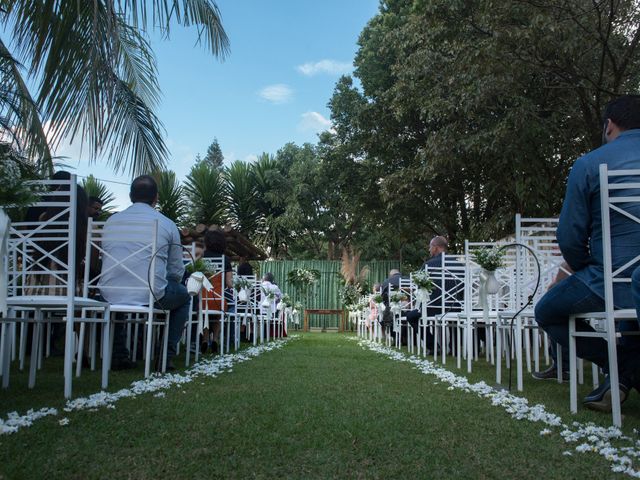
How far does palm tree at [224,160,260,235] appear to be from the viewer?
26875mm

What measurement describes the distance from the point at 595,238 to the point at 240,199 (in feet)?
81.0

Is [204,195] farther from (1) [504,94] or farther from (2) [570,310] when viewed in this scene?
(2) [570,310]

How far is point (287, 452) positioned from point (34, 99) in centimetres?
431

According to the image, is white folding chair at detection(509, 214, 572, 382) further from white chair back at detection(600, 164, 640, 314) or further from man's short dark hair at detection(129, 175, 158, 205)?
man's short dark hair at detection(129, 175, 158, 205)

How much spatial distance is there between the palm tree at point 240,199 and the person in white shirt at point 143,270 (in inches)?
851

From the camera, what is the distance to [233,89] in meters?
11.6

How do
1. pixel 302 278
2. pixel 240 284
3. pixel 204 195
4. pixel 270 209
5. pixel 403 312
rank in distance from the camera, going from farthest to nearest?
pixel 270 209, pixel 204 195, pixel 302 278, pixel 403 312, pixel 240 284

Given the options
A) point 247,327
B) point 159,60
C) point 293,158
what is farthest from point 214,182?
point 159,60

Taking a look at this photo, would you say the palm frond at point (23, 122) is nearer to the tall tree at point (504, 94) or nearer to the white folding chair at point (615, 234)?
the white folding chair at point (615, 234)

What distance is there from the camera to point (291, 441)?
2314 mm

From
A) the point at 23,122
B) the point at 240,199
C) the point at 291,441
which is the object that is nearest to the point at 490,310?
the point at 291,441

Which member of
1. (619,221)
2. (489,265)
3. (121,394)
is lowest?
(121,394)

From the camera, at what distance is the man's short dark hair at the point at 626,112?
10.2ft

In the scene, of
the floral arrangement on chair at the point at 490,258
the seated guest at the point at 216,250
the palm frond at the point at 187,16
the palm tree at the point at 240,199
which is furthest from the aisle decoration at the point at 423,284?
the palm tree at the point at 240,199
